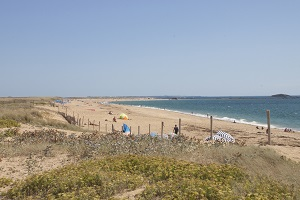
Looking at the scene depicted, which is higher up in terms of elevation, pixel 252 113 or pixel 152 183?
pixel 152 183

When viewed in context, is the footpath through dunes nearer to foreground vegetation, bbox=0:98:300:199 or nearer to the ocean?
foreground vegetation, bbox=0:98:300:199

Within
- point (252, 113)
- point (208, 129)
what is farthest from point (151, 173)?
point (252, 113)

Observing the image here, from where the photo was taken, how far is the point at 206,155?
10.3 meters

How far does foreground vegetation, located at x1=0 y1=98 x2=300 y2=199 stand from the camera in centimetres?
599

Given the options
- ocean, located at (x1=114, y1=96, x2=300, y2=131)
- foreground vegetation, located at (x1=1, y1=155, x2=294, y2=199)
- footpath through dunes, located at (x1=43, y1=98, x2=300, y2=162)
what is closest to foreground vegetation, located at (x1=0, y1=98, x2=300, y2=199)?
foreground vegetation, located at (x1=1, y1=155, x2=294, y2=199)

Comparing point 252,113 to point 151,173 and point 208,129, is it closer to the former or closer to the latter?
point 208,129

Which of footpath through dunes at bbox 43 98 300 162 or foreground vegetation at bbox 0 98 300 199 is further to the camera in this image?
footpath through dunes at bbox 43 98 300 162

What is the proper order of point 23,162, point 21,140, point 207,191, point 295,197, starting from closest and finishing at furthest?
point 207,191 → point 295,197 → point 23,162 → point 21,140

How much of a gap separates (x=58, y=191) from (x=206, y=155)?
554 cm

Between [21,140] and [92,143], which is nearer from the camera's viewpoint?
[92,143]

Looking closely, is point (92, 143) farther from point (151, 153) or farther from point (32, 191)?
point (32, 191)

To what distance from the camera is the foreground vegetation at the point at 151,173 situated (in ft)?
19.6

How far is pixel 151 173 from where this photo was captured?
7508 mm

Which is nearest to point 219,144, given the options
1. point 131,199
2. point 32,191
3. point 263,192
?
point 263,192
